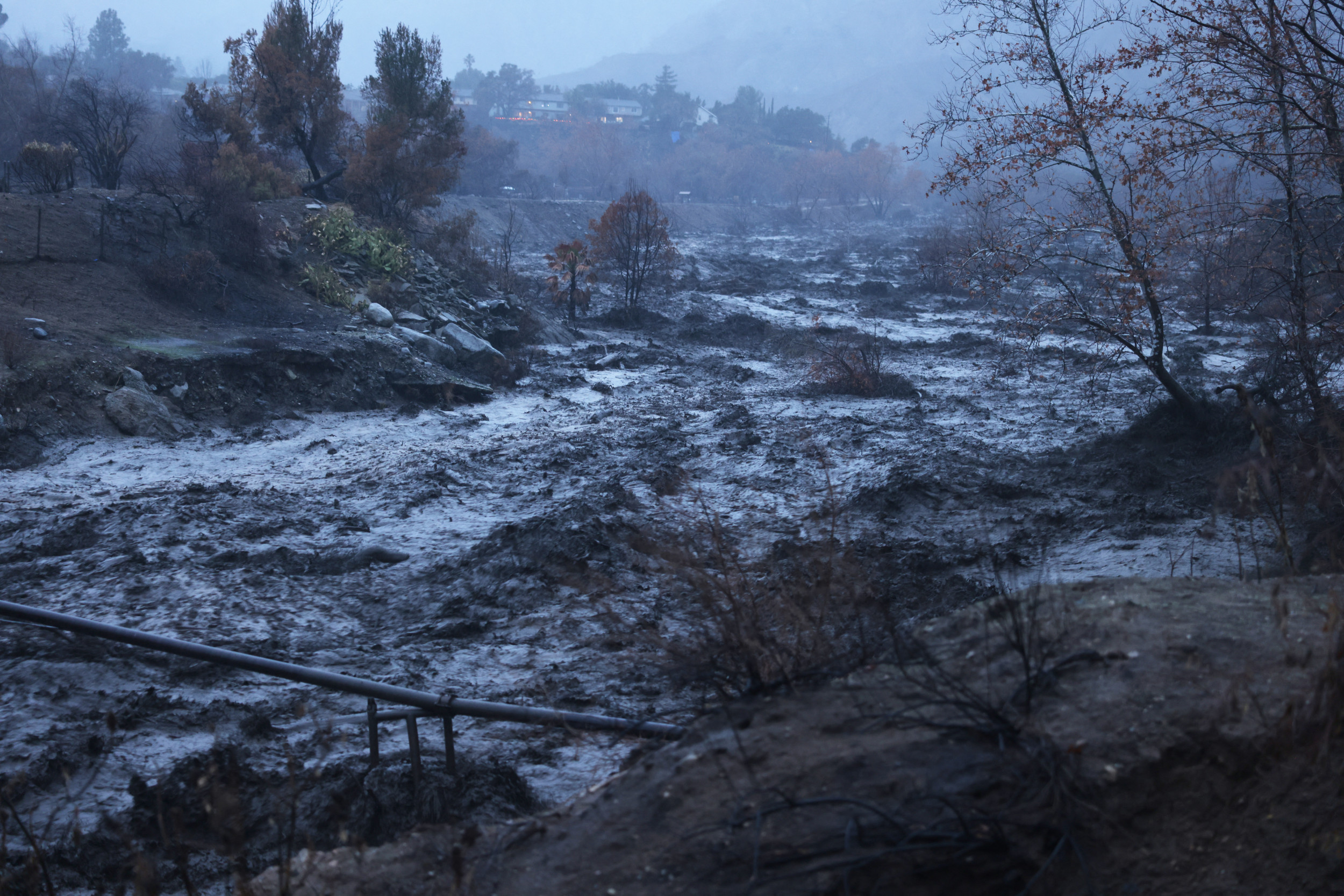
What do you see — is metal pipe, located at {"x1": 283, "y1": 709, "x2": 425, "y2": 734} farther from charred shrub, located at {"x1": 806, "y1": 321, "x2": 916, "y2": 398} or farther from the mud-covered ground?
charred shrub, located at {"x1": 806, "y1": 321, "x2": 916, "y2": 398}

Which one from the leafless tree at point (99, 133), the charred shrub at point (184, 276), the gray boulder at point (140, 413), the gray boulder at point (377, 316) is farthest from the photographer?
the leafless tree at point (99, 133)

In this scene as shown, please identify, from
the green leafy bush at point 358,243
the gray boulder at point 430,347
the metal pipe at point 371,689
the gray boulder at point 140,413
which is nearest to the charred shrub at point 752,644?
the metal pipe at point 371,689

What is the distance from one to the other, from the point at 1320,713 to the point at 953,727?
1.05 metres

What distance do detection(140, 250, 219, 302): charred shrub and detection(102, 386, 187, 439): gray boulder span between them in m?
4.13

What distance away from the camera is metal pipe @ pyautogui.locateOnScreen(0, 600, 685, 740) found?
11.4ft

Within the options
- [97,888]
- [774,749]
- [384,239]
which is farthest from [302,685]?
[384,239]

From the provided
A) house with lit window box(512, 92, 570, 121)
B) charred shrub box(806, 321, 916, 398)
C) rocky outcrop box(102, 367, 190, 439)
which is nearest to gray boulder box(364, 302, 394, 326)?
rocky outcrop box(102, 367, 190, 439)

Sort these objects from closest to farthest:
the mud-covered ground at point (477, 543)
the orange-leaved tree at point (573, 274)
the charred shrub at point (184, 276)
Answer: the mud-covered ground at point (477, 543), the charred shrub at point (184, 276), the orange-leaved tree at point (573, 274)

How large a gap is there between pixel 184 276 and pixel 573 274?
1058 cm

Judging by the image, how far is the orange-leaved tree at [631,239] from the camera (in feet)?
82.3

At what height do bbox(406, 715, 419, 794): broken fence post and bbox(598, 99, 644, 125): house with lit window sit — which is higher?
bbox(598, 99, 644, 125): house with lit window

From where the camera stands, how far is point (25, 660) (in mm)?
5434

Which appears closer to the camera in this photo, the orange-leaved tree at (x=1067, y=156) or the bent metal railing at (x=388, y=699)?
the bent metal railing at (x=388, y=699)

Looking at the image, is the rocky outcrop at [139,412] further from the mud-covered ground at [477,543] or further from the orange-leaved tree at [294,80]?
the orange-leaved tree at [294,80]
